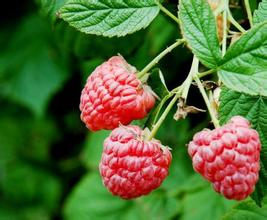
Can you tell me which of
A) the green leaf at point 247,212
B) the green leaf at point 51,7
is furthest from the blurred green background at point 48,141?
the green leaf at point 247,212

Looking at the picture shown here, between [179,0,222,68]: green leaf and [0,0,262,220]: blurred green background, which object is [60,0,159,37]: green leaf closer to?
[179,0,222,68]: green leaf

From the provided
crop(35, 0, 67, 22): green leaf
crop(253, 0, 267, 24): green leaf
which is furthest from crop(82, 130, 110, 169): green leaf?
crop(253, 0, 267, 24): green leaf

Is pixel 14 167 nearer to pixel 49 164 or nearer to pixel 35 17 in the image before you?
pixel 49 164

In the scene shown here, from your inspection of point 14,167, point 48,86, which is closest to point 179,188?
point 48,86

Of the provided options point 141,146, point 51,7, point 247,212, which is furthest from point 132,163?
point 51,7

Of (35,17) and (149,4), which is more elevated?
(149,4)

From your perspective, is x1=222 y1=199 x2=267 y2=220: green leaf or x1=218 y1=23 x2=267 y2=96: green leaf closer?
x1=218 y1=23 x2=267 y2=96: green leaf

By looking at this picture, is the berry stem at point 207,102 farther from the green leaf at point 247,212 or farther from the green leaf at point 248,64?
the green leaf at point 247,212

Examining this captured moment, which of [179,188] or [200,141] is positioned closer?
[200,141]
